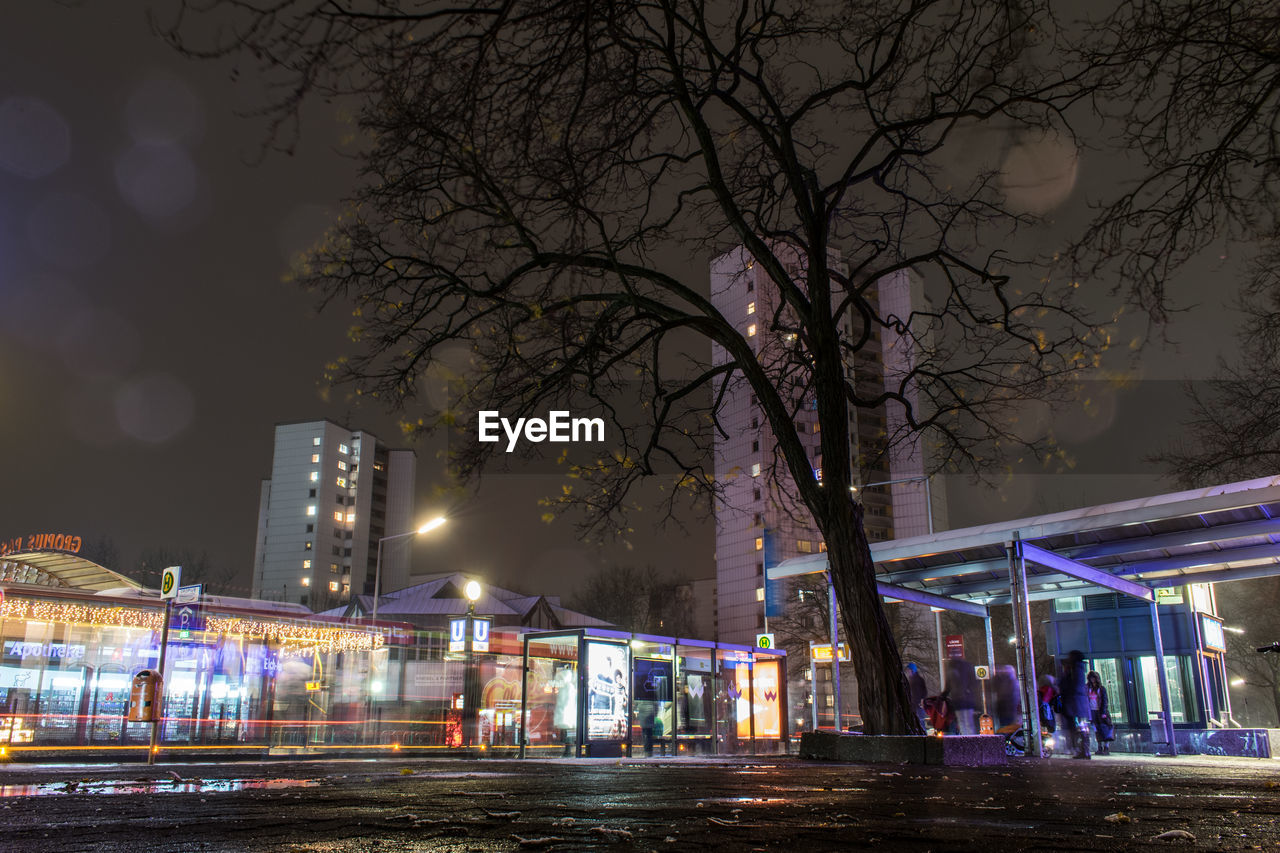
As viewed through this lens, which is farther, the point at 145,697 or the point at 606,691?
the point at 606,691

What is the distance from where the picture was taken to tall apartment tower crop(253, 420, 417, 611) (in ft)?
425

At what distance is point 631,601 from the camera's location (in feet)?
294

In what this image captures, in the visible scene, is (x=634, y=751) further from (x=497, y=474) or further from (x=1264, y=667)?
(x=1264, y=667)

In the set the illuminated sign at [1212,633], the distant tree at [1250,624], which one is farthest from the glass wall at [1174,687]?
the distant tree at [1250,624]

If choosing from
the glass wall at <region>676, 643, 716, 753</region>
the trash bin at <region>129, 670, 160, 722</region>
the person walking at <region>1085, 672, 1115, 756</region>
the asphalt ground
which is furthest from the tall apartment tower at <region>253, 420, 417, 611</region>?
the asphalt ground

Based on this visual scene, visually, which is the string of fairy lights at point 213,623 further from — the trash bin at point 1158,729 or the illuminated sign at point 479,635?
the trash bin at point 1158,729

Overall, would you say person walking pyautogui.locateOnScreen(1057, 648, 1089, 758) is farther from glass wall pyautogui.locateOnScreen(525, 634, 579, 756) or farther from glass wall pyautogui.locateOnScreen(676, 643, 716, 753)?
glass wall pyautogui.locateOnScreen(525, 634, 579, 756)

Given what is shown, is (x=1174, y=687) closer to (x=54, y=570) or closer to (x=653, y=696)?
(x=653, y=696)

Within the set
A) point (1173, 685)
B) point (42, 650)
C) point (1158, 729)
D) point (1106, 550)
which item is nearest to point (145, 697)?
point (42, 650)

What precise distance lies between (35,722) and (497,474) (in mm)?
16737

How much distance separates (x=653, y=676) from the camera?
22.5 m

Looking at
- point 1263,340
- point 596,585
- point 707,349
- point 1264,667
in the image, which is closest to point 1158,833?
point 707,349

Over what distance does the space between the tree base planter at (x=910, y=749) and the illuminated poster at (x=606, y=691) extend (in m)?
10.8

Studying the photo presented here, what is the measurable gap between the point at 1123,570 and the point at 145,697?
18.4 meters
